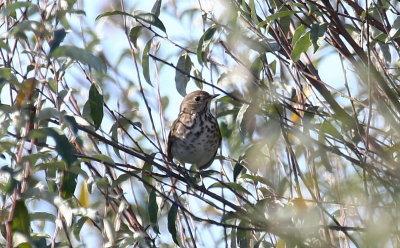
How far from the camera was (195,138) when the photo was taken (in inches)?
221

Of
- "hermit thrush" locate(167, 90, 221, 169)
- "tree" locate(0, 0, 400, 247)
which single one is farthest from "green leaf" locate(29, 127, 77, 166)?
"hermit thrush" locate(167, 90, 221, 169)

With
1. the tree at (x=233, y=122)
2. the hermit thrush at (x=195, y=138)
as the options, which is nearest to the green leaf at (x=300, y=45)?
the tree at (x=233, y=122)

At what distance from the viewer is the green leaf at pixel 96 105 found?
353 cm

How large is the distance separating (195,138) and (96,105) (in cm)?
213

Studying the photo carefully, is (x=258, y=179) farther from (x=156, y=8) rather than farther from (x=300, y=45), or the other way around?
(x=156, y=8)

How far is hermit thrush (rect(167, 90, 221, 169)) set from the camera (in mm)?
5562

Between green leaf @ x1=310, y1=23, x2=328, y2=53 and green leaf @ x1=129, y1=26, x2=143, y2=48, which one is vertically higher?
green leaf @ x1=129, y1=26, x2=143, y2=48

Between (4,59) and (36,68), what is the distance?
64 centimetres

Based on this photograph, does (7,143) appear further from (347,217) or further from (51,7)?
(347,217)

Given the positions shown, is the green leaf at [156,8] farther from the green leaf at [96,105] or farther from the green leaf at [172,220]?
the green leaf at [172,220]

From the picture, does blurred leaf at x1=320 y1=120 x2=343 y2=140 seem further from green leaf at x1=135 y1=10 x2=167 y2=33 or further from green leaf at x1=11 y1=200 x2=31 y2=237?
green leaf at x1=11 y1=200 x2=31 y2=237

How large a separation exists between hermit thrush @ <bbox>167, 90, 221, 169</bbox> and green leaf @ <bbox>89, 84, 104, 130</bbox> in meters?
1.93

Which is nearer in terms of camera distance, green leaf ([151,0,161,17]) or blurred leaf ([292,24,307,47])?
blurred leaf ([292,24,307,47])

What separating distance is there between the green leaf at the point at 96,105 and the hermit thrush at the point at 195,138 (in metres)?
1.93
